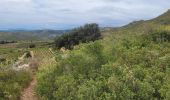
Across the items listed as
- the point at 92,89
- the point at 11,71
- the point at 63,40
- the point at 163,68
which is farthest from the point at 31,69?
the point at 63,40

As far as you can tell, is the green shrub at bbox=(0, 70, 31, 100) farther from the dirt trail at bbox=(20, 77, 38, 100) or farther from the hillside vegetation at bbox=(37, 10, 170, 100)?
the hillside vegetation at bbox=(37, 10, 170, 100)

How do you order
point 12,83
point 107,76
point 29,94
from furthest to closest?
point 12,83 < point 29,94 < point 107,76

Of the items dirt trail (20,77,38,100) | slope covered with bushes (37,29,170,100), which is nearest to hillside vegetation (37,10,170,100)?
slope covered with bushes (37,29,170,100)

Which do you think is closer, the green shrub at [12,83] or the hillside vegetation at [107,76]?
the hillside vegetation at [107,76]

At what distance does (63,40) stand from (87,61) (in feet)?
205

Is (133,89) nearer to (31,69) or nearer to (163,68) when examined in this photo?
(163,68)

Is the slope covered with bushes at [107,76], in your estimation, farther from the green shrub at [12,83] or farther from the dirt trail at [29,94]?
the dirt trail at [29,94]

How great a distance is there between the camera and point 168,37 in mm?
59781

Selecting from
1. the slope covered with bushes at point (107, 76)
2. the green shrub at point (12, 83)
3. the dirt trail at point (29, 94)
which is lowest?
the dirt trail at point (29, 94)

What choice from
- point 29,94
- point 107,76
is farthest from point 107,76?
point 29,94

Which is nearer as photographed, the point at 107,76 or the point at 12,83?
the point at 107,76

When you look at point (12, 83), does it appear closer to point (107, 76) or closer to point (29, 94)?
point (29, 94)

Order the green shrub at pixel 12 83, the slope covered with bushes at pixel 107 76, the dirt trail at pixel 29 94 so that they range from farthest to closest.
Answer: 1. the dirt trail at pixel 29 94
2. the green shrub at pixel 12 83
3. the slope covered with bushes at pixel 107 76

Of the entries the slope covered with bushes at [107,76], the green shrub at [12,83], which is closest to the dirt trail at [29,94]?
the green shrub at [12,83]
